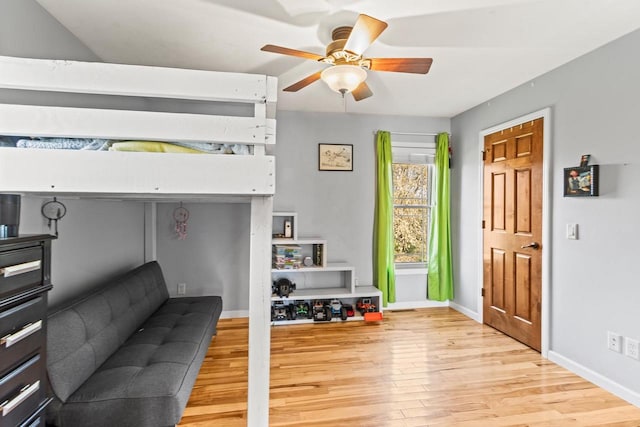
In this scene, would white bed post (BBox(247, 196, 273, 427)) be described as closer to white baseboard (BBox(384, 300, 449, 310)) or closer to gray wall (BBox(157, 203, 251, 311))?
gray wall (BBox(157, 203, 251, 311))

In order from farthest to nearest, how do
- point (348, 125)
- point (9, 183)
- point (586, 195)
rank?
point (348, 125) → point (586, 195) → point (9, 183)

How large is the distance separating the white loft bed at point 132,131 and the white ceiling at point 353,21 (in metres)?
0.86

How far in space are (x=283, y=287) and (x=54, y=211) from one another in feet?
6.94

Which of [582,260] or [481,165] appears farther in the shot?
[481,165]

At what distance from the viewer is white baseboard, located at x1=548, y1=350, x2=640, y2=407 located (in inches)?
81.7

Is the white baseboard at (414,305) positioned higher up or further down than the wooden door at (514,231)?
further down

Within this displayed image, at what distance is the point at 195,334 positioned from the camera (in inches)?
84.6

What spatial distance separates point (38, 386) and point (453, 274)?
390 centimetres

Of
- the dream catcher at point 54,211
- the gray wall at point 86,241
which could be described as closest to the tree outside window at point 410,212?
the gray wall at point 86,241

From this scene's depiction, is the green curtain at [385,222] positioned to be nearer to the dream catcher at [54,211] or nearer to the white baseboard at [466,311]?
the white baseboard at [466,311]

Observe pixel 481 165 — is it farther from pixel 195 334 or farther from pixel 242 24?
pixel 195 334

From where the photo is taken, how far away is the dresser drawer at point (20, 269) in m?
1.10

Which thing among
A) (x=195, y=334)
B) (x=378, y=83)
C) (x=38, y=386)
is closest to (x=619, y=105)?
(x=378, y=83)

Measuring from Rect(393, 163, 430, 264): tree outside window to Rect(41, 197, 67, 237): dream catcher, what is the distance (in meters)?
3.26
